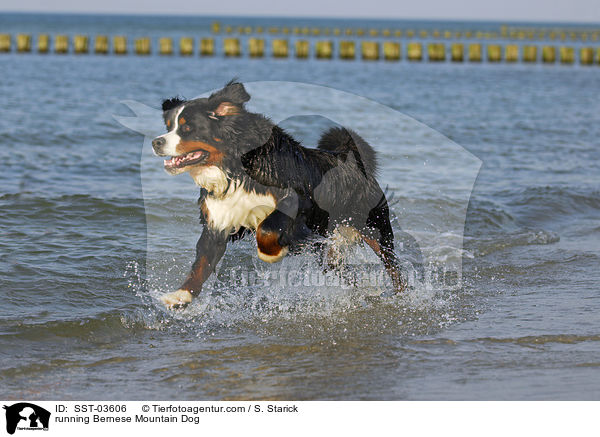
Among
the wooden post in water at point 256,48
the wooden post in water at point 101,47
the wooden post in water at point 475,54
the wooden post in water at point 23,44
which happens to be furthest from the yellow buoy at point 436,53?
the wooden post in water at point 23,44

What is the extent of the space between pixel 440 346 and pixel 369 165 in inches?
65.7

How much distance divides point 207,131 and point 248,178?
0.45m

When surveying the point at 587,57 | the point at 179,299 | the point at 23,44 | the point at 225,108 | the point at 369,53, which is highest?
the point at 23,44

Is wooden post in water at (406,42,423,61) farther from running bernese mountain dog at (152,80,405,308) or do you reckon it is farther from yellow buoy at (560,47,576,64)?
running bernese mountain dog at (152,80,405,308)

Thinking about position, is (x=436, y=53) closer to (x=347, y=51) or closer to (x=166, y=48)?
(x=347, y=51)

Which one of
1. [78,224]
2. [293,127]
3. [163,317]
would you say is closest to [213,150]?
[163,317]

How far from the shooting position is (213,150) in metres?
4.94

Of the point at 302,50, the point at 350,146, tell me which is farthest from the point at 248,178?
the point at 302,50

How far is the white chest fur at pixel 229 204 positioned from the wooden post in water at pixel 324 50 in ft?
120

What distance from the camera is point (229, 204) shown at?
5125 mm

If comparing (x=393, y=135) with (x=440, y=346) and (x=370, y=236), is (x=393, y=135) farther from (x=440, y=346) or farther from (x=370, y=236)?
(x=440, y=346)
